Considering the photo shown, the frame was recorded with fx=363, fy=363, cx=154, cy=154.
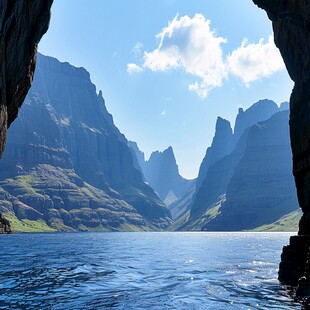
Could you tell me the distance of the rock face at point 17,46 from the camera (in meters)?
39.5

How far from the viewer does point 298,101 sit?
5419cm

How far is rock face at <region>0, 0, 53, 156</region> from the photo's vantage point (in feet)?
130

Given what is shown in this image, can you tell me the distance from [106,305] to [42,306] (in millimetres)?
5387

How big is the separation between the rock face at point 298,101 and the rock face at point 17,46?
34.6 meters

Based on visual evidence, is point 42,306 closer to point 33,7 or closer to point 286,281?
point 286,281

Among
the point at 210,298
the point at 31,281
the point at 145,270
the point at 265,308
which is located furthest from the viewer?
the point at 145,270

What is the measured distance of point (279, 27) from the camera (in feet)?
193

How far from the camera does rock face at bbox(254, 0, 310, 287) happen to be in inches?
1719

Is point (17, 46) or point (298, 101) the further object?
point (298, 101)

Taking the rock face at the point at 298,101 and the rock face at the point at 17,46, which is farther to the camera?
the rock face at the point at 298,101

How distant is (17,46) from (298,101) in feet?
131

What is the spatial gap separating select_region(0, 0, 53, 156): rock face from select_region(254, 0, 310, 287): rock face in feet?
114

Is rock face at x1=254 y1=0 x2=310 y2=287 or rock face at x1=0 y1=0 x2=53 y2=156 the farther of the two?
rock face at x1=254 y1=0 x2=310 y2=287

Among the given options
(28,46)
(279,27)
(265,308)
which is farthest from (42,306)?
(279,27)
